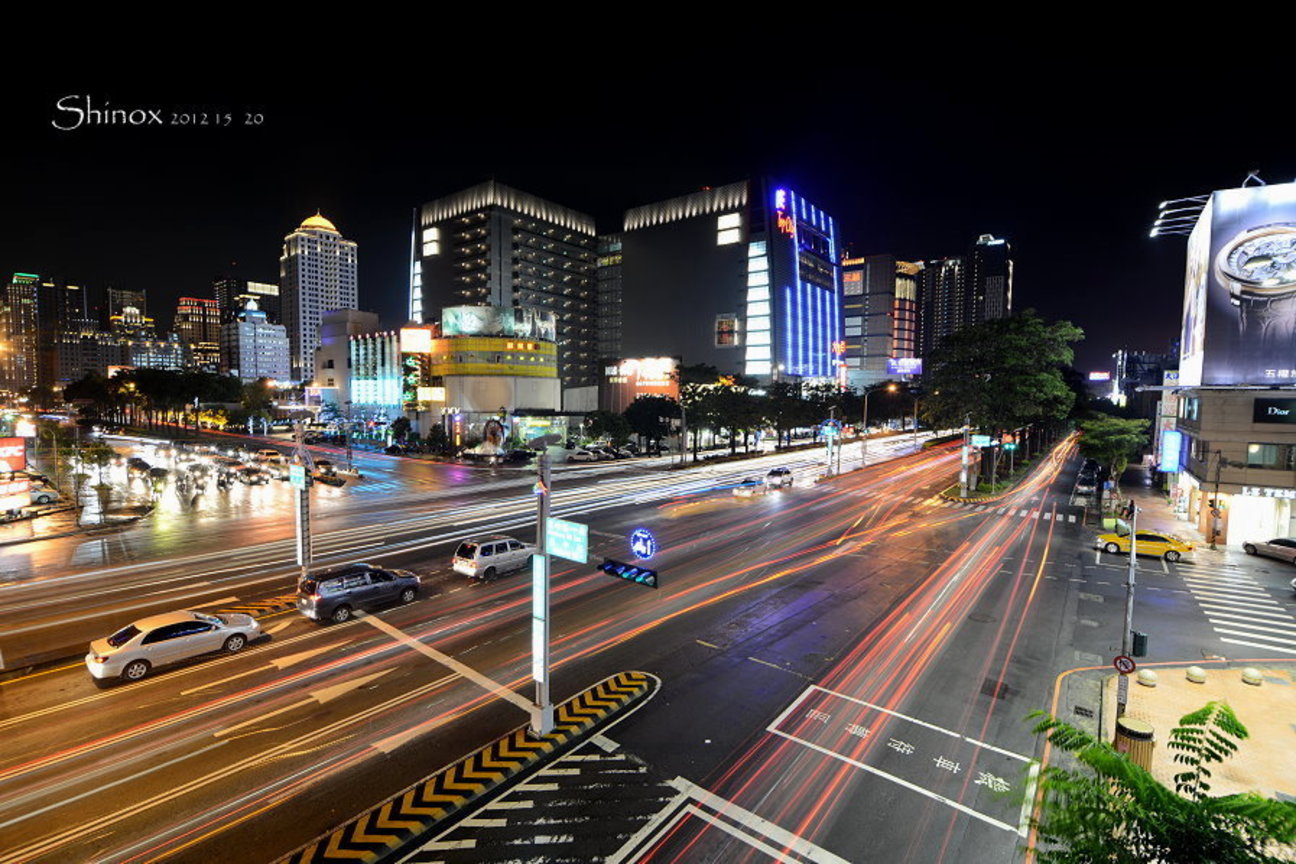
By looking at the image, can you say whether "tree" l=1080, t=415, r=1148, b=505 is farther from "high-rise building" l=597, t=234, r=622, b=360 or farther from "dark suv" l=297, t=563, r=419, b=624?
"high-rise building" l=597, t=234, r=622, b=360

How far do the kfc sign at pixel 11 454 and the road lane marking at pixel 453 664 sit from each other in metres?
27.7

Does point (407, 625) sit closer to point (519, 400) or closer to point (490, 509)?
point (490, 509)

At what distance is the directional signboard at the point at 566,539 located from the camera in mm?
13292

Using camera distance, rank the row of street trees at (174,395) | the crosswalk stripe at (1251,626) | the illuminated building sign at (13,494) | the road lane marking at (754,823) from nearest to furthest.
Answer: the road lane marking at (754,823), the crosswalk stripe at (1251,626), the illuminated building sign at (13,494), the row of street trees at (174,395)

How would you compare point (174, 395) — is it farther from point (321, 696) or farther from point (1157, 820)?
→ point (1157, 820)

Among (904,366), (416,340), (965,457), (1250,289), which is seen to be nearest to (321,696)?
(965,457)

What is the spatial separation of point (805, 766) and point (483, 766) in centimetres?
703

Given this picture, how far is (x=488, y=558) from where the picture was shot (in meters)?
25.1

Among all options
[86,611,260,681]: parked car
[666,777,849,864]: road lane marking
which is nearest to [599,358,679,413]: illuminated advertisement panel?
[86,611,260,681]: parked car

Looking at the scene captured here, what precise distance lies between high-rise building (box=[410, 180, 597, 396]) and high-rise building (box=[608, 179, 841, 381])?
14447 millimetres

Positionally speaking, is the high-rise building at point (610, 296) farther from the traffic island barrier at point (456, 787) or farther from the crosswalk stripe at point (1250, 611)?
the traffic island barrier at point (456, 787)

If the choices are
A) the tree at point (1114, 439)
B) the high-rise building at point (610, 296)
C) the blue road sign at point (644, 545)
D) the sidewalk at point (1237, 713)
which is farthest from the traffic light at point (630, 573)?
the high-rise building at point (610, 296)

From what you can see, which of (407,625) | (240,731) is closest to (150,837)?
(240,731)

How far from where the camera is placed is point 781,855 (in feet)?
34.1
